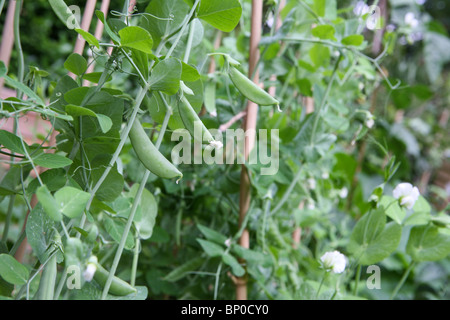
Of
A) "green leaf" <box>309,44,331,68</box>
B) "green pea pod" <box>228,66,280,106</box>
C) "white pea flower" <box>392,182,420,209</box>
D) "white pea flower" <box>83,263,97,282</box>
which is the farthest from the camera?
"green leaf" <box>309,44,331,68</box>

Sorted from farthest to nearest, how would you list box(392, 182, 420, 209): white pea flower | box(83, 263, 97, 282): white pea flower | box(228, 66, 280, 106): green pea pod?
box(392, 182, 420, 209): white pea flower → box(228, 66, 280, 106): green pea pod → box(83, 263, 97, 282): white pea flower

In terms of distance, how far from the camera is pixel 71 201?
11.1 inches

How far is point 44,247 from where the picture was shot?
31 cm

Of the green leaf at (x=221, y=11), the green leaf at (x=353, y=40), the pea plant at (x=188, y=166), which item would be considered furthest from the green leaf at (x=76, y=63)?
the green leaf at (x=353, y=40)

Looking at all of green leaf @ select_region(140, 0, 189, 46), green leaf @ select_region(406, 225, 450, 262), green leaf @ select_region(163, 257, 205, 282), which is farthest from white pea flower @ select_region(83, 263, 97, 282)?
green leaf @ select_region(406, 225, 450, 262)

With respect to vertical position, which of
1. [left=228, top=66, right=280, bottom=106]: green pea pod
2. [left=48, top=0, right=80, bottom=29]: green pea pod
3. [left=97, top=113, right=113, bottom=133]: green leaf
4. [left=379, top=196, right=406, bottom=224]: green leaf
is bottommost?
[left=379, top=196, right=406, bottom=224]: green leaf

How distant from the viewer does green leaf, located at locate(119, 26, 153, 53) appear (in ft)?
0.94

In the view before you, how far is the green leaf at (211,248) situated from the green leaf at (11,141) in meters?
0.25

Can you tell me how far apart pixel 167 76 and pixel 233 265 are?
29 cm

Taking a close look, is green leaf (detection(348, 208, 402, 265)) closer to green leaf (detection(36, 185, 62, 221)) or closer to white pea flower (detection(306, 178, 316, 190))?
white pea flower (detection(306, 178, 316, 190))

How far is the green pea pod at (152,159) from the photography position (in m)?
0.31

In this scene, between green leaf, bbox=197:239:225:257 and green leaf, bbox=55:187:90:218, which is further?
green leaf, bbox=197:239:225:257

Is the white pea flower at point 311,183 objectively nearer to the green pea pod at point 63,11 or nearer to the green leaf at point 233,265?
the green leaf at point 233,265
